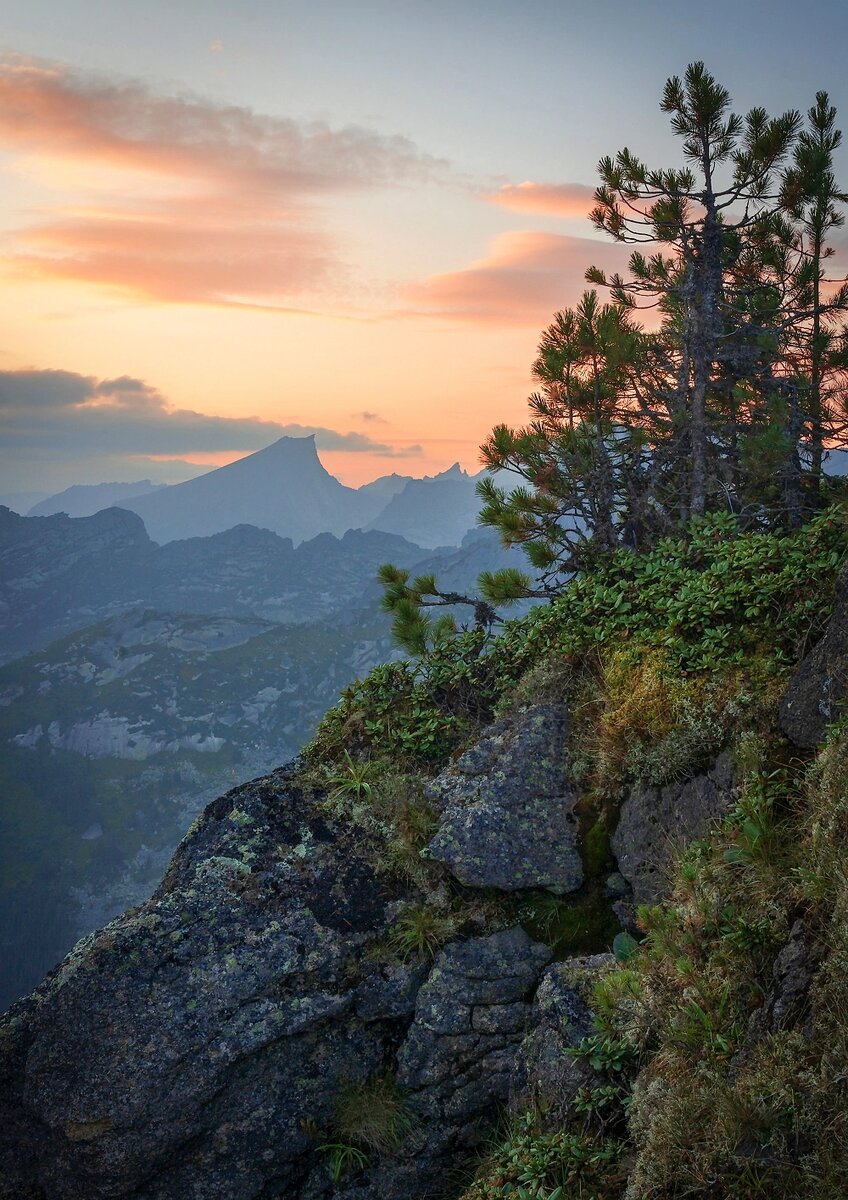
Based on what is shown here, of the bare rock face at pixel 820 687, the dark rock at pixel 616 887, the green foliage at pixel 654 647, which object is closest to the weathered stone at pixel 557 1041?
the dark rock at pixel 616 887

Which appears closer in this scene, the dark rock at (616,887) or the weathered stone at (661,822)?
the weathered stone at (661,822)

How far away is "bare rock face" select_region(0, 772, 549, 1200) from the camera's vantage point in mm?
7688

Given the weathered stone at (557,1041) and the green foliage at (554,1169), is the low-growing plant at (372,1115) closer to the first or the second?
the weathered stone at (557,1041)

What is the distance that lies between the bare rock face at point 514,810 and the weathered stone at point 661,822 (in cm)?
71

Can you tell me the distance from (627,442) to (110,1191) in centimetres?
1356

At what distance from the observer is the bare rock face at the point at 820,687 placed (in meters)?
6.46

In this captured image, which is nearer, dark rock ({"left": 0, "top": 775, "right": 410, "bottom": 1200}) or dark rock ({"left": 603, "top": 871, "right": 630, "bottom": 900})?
dark rock ({"left": 0, "top": 775, "right": 410, "bottom": 1200})

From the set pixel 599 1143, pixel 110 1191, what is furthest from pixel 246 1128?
pixel 599 1143

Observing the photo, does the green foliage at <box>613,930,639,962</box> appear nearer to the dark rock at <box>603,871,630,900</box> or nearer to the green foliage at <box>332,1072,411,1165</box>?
the dark rock at <box>603,871,630,900</box>

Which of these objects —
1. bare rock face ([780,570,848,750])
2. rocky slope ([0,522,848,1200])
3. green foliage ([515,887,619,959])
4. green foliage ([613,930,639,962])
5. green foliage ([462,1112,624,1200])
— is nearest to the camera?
green foliage ([462,1112,624,1200])

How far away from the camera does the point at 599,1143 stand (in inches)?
209

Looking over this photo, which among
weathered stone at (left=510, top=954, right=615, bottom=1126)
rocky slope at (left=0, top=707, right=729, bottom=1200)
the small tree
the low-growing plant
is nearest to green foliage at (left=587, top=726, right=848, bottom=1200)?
weathered stone at (left=510, top=954, right=615, bottom=1126)

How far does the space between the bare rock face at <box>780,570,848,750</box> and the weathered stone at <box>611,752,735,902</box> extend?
0.91 metres

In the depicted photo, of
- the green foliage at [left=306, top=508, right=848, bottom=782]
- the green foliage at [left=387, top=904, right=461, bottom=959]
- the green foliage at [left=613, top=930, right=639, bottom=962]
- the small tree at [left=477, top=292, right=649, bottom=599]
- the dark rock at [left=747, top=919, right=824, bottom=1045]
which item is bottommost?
the green foliage at [left=387, top=904, right=461, bottom=959]
